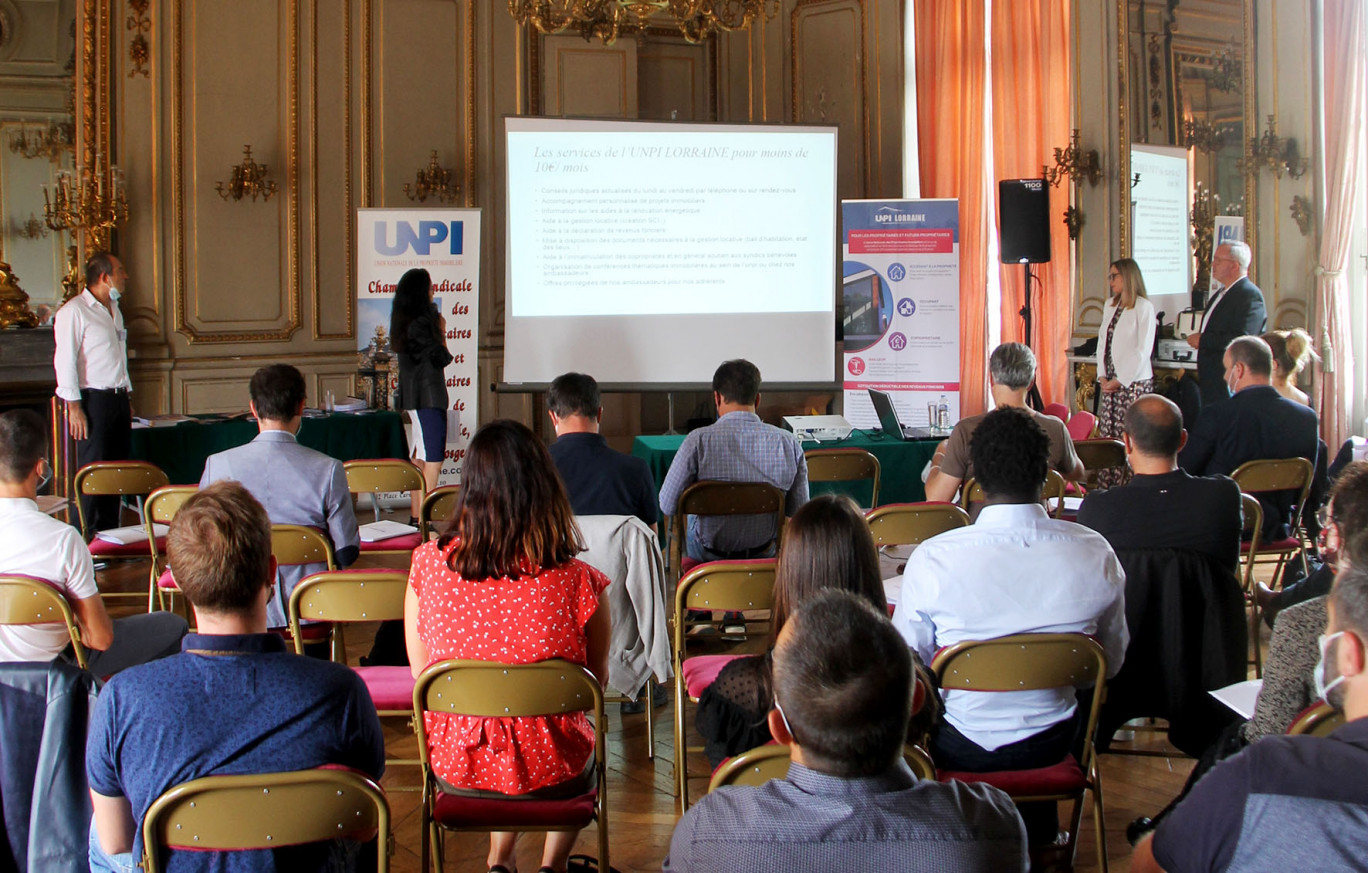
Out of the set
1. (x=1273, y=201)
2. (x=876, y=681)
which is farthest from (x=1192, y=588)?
(x=1273, y=201)

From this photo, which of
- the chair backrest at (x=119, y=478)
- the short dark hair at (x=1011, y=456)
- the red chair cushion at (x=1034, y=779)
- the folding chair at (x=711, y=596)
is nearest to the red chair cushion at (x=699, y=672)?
the folding chair at (x=711, y=596)

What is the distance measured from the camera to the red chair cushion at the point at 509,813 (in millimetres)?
2219

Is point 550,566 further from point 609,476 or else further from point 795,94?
point 795,94

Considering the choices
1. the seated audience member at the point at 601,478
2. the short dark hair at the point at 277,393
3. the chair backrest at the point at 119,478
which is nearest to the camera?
the short dark hair at the point at 277,393

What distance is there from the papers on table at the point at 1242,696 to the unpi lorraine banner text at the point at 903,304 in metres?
5.71

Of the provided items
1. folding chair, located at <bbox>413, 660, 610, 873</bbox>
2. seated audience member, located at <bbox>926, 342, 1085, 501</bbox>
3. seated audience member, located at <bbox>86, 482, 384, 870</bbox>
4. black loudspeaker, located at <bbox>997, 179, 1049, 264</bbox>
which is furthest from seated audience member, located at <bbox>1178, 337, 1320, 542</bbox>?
seated audience member, located at <bbox>86, 482, 384, 870</bbox>

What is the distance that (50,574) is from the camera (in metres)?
2.64

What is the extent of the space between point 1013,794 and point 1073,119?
20.6 feet

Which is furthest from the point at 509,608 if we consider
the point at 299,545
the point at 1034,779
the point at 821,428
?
the point at 821,428

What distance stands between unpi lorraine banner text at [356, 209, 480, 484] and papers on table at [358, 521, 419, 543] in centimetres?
366

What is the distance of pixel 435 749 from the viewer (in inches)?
91.7

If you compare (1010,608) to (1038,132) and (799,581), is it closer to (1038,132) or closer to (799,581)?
(799,581)

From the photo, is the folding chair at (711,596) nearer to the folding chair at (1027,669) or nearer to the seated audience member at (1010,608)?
the seated audience member at (1010,608)

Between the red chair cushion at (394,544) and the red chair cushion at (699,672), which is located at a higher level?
the red chair cushion at (394,544)
